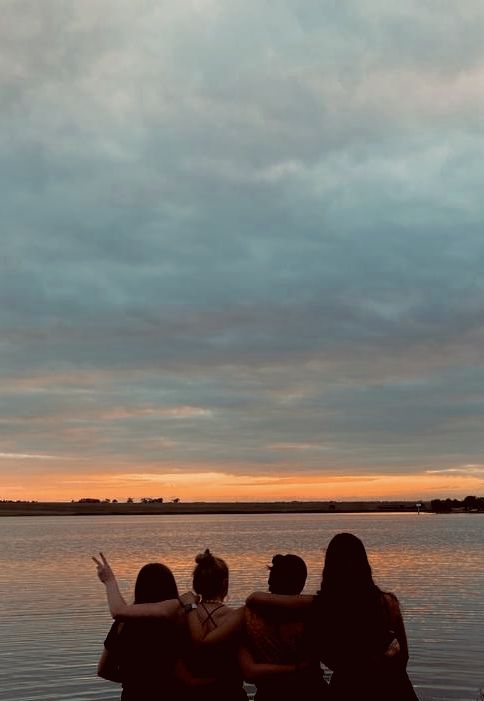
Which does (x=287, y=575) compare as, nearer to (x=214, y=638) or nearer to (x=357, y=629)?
(x=357, y=629)

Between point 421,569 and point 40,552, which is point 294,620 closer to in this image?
point 421,569

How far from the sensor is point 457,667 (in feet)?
74.5

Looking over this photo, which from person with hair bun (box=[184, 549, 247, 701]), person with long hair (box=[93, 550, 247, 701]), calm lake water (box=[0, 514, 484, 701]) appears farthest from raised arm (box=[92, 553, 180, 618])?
calm lake water (box=[0, 514, 484, 701])

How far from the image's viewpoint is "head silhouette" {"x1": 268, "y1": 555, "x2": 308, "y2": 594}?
7.66 m

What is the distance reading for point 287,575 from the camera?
766 cm

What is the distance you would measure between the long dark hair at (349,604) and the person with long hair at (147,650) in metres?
1.36

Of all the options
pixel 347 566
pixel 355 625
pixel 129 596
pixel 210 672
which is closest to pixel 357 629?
pixel 355 625

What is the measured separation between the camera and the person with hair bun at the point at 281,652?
7.74 m

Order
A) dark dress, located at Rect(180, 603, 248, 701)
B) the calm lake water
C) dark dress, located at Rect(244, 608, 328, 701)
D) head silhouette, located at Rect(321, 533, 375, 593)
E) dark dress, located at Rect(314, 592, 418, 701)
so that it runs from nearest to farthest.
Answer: head silhouette, located at Rect(321, 533, 375, 593) < dark dress, located at Rect(314, 592, 418, 701) < dark dress, located at Rect(244, 608, 328, 701) < dark dress, located at Rect(180, 603, 248, 701) < the calm lake water

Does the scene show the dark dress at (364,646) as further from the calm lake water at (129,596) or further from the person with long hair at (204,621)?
the calm lake water at (129,596)

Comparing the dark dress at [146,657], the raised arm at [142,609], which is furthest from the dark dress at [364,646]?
the dark dress at [146,657]

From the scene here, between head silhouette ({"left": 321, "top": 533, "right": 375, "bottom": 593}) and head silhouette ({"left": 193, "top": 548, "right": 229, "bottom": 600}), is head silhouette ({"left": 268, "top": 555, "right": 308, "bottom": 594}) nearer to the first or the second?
head silhouette ({"left": 321, "top": 533, "right": 375, "bottom": 593})

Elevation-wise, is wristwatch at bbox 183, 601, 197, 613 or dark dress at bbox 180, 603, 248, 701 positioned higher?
wristwatch at bbox 183, 601, 197, 613

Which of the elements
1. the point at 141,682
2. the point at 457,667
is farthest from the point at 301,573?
the point at 457,667
